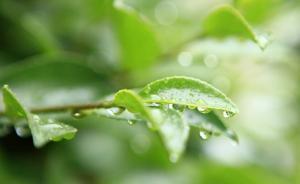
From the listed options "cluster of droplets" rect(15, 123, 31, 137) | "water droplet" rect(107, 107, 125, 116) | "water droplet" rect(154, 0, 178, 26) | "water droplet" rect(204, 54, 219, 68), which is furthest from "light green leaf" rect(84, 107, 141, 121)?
"water droplet" rect(154, 0, 178, 26)

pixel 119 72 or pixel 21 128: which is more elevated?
pixel 119 72

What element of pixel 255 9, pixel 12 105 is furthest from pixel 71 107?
pixel 255 9

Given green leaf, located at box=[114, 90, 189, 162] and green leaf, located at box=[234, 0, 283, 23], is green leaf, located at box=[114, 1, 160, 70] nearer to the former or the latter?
green leaf, located at box=[234, 0, 283, 23]

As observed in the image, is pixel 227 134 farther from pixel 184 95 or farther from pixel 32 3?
pixel 32 3

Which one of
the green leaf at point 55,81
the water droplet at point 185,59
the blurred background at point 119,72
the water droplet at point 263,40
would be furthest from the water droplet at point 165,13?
the water droplet at point 263,40

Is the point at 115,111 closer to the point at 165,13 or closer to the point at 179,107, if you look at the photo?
the point at 179,107
